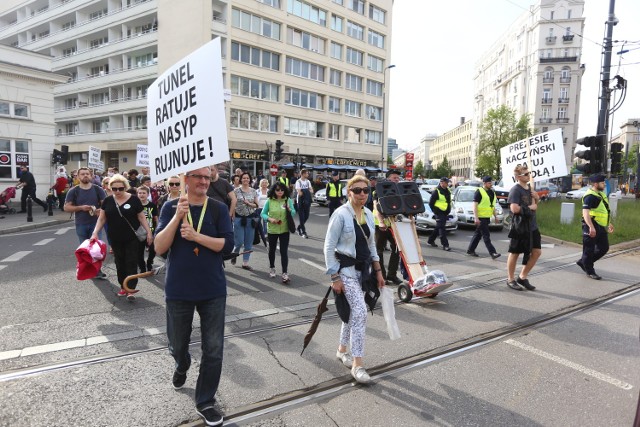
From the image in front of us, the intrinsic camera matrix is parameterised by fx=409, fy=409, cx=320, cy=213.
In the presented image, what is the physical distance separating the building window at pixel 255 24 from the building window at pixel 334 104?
8258 millimetres

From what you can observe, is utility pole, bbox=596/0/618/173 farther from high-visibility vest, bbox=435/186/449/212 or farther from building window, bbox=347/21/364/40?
building window, bbox=347/21/364/40

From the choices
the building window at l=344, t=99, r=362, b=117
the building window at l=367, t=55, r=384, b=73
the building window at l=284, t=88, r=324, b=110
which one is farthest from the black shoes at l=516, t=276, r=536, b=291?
the building window at l=367, t=55, r=384, b=73

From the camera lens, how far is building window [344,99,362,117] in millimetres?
43375

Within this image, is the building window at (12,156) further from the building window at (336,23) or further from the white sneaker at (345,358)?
the building window at (336,23)

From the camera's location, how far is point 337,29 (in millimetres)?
41781

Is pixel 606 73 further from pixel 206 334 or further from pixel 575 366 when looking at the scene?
pixel 206 334

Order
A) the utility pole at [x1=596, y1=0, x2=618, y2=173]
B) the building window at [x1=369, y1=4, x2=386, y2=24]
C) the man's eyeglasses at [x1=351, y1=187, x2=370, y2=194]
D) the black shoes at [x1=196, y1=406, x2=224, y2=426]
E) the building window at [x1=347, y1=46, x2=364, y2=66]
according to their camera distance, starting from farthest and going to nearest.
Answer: the building window at [x1=369, y1=4, x2=386, y2=24] < the building window at [x1=347, y1=46, x2=364, y2=66] < the utility pole at [x1=596, y1=0, x2=618, y2=173] < the man's eyeglasses at [x1=351, y1=187, x2=370, y2=194] < the black shoes at [x1=196, y1=406, x2=224, y2=426]

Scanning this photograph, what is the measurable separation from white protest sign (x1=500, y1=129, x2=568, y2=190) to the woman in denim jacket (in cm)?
484

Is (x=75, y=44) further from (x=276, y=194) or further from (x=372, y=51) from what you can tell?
(x=276, y=194)

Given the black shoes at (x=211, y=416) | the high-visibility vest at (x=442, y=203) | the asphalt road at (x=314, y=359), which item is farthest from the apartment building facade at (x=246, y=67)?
the black shoes at (x=211, y=416)

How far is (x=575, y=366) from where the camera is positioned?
396 cm

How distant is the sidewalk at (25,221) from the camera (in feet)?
41.3

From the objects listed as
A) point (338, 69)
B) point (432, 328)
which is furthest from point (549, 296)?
point (338, 69)

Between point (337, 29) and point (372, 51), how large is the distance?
5.51 m
